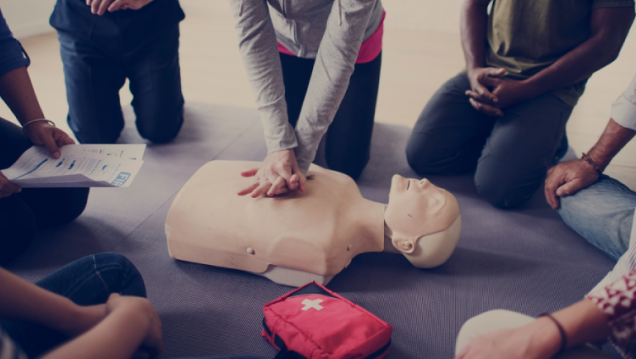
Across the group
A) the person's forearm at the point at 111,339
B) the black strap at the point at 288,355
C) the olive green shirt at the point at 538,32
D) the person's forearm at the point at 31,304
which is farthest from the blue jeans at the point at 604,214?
the person's forearm at the point at 31,304

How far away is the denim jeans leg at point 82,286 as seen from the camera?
0.65 meters

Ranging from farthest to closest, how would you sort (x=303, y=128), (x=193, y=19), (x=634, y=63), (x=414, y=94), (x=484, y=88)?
(x=193, y=19) → (x=634, y=63) → (x=414, y=94) → (x=484, y=88) → (x=303, y=128)

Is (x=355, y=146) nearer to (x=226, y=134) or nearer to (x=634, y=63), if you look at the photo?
(x=226, y=134)

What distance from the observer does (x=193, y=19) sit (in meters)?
4.02

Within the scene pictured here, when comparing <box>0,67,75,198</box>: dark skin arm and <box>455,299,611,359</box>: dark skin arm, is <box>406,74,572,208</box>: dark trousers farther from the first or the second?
<box>0,67,75,198</box>: dark skin arm

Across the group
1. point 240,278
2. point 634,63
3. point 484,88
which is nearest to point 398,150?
point 484,88

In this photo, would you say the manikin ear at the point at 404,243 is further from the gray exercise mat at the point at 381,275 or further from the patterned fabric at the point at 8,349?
the patterned fabric at the point at 8,349

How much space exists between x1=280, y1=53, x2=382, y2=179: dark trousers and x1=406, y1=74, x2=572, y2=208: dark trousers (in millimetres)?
224

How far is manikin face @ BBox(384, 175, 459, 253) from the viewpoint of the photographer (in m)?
1.00

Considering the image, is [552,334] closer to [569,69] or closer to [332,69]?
[332,69]

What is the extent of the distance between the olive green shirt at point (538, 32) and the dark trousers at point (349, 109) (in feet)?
1.48

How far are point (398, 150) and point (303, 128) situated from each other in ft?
2.51

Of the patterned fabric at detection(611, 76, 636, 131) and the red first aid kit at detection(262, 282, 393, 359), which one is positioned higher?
the patterned fabric at detection(611, 76, 636, 131)

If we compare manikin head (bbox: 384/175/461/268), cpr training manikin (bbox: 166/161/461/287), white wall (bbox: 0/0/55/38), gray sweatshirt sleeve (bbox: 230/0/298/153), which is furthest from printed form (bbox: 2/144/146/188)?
white wall (bbox: 0/0/55/38)
